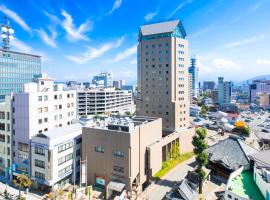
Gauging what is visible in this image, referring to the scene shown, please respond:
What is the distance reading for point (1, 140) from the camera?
1980 inches

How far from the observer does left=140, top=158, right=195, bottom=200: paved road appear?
4312 centimetres

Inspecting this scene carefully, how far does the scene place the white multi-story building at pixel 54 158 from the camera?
42.4 meters

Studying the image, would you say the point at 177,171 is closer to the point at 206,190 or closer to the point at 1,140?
the point at 206,190

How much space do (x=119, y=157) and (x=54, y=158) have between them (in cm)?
1285

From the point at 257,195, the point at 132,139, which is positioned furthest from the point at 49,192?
the point at 257,195

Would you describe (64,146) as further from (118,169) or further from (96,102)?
(96,102)

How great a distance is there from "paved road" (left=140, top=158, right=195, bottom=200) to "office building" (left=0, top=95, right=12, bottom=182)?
1240 inches

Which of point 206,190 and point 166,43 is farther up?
point 166,43

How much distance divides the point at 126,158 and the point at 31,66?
12291cm

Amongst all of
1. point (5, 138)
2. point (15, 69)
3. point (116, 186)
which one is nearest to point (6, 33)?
point (15, 69)

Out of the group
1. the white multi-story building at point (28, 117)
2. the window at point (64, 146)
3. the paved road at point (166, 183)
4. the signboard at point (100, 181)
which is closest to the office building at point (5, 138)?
the white multi-story building at point (28, 117)

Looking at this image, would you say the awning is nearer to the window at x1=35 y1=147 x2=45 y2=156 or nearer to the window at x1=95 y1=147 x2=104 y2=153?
the window at x1=95 y1=147 x2=104 y2=153

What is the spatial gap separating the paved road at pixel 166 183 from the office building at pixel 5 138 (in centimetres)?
3150

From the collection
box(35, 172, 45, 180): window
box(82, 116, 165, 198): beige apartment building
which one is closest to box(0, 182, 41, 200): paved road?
box(35, 172, 45, 180): window
